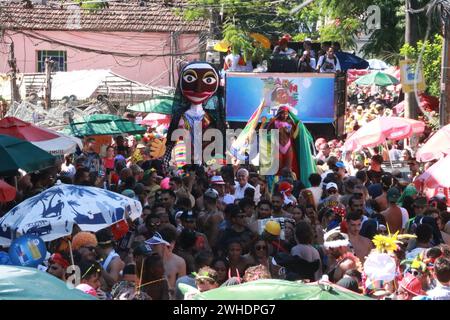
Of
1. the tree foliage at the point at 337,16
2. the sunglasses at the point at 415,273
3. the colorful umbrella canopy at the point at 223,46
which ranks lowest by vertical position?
the sunglasses at the point at 415,273

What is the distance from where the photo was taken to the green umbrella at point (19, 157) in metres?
13.3

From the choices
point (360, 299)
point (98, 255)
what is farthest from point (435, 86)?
point (360, 299)

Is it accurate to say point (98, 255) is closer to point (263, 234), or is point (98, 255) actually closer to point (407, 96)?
point (263, 234)

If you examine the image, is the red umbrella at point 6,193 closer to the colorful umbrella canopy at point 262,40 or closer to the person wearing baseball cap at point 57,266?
the person wearing baseball cap at point 57,266

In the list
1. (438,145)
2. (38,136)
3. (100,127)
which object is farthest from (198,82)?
(438,145)

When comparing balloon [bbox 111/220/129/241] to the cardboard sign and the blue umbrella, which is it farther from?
the blue umbrella

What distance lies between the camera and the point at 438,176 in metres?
12.2

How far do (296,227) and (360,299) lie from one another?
158 inches

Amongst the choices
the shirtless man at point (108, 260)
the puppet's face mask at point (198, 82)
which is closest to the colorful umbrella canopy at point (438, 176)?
the shirtless man at point (108, 260)

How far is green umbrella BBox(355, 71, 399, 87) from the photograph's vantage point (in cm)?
3511

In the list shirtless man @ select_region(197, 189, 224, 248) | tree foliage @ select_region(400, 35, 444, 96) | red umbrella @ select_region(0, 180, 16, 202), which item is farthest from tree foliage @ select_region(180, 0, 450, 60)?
red umbrella @ select_region(0, 180, 16, 202)

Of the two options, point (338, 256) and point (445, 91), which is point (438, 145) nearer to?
point (338, 256)

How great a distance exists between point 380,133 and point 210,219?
257 inches
